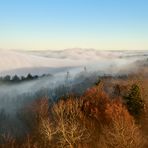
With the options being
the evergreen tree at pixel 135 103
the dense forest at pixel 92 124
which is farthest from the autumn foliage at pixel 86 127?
the evergreen tree at pixel 135 103

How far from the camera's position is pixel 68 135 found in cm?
5172

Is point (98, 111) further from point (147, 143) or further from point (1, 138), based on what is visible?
point (1, 138)

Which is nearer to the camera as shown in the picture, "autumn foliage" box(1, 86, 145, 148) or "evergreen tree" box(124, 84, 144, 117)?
"autumn foliage" box(1, 86, 145, 148)

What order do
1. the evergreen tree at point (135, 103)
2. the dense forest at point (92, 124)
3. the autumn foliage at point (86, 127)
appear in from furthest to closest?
the evergreen tree at point (135, 103) < the dense forest at point (92, 124) < the autumn foliage at point (86, 127)

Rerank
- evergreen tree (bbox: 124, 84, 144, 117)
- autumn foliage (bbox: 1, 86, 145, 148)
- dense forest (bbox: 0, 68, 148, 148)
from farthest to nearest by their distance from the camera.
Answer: evergreen tree (bbox: 124, 84, 144, 117), dense forest (bbox: 0, 68, 148, 148), autumn foliage (bbox: 1, 86, 145, 148)

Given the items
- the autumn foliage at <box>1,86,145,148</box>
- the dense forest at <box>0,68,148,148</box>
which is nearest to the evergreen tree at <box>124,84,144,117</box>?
the dense forest at <box>0,68,148,148</box>

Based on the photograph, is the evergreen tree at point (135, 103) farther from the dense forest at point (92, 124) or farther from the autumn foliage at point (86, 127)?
the autumn foliage at point (86, 127)

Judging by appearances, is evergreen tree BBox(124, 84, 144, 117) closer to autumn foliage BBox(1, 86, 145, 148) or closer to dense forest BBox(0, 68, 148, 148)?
dense forest BBox(0, 68, 148, 148)

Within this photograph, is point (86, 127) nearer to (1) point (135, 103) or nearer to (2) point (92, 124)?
(2) point (92, 124)

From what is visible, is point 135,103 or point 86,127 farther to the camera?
point 135,103

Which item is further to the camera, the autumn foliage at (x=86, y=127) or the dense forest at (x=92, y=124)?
the dense forest at (x=92, y=124)

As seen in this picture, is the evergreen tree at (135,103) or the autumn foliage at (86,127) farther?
the evergreen tree at (135,103)

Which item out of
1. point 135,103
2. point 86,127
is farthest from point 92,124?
point 135,103

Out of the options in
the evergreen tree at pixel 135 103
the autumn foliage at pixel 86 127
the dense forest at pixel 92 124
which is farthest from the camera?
the evergreen tree at pixel 135 103
